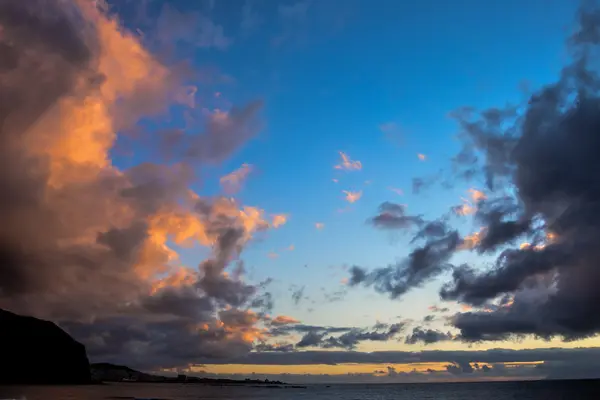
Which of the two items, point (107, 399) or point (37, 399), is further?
point (107, 399)

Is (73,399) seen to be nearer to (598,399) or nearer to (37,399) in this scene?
(37,399)

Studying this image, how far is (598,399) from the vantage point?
7584 inches

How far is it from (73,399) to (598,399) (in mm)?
200235

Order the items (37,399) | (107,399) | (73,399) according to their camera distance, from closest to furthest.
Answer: (37,399) < (73,399) < (107,399)

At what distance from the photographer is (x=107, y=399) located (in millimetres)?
181125

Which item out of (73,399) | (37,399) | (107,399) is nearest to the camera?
(37,399)

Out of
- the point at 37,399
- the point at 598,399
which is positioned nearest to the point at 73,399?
the point at 37,399

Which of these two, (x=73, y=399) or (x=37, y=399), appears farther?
(x=73, y=399)

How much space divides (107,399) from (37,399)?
28966 mm

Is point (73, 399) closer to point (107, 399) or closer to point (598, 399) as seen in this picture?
point (107, 399)

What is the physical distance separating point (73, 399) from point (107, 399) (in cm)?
1482

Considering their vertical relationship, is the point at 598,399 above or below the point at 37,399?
below

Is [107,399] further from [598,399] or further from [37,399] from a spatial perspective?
[598,399]

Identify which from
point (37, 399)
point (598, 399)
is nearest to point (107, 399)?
point (37, 399)
